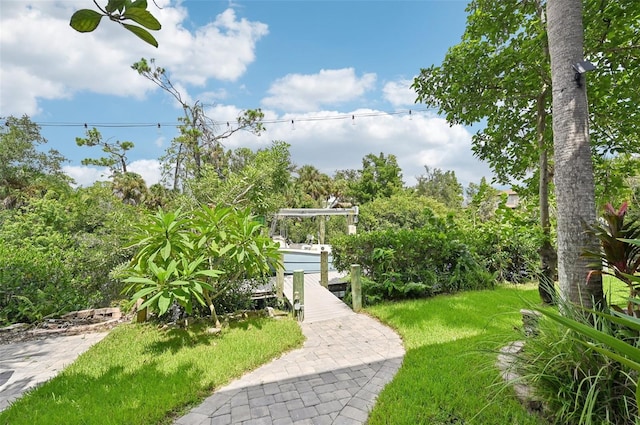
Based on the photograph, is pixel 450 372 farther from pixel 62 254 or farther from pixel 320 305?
pixel 62 254

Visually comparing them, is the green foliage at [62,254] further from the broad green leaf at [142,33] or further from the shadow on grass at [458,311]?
the broad green leaf at [142,33]

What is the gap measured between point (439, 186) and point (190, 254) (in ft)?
97.8

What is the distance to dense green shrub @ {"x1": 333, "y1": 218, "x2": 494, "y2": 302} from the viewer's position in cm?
602

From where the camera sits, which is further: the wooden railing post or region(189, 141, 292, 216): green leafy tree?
region(189, 141, 292, 216): green leafy tree

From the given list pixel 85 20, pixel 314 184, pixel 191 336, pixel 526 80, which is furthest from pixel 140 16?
pixel 314 184

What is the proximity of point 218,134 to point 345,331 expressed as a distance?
43.3ft

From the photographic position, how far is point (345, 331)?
184 inches

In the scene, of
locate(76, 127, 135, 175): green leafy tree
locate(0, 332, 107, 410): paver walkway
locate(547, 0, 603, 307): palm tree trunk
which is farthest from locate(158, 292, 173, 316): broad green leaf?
locate(76, 127, 135, 175): green leafy tree

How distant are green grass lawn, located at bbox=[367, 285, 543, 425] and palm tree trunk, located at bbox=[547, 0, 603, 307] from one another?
17.7 inches

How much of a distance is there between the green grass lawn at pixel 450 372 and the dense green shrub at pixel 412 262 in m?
0.88

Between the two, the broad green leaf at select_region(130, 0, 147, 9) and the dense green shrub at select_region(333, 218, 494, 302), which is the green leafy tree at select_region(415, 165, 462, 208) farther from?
the broad green leaf at select_region(130, 0, 147, 9)

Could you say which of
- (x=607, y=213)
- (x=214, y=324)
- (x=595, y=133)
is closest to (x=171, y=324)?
(x=214, y=324)

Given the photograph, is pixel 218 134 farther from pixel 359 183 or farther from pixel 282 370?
pixel 282 370

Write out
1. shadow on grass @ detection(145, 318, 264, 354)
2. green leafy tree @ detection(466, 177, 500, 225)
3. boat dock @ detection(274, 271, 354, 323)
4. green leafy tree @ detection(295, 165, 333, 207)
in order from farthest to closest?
green leafy tree @ detection(295, 165, 333, 207) < green leafy tree @ detection(466, 177, 500, 225) < boat dock @ detection(274, 271, 354, 323) < shadow on grass @ detection(145, 318, 264, 354)
